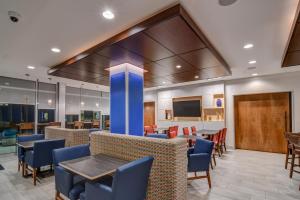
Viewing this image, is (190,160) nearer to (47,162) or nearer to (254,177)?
(254,177)

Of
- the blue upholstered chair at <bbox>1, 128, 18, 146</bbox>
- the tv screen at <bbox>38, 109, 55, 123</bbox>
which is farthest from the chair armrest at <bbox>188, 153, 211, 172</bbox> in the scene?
the blue upholstered chair at <bbox>1, 128, 18, 146</bbox>

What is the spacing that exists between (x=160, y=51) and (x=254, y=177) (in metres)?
3.65

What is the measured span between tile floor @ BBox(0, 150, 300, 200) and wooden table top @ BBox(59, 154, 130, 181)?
127 cm

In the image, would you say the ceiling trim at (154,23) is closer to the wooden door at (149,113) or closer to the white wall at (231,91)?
the white wall at (231,91)

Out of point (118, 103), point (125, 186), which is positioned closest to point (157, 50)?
point (118, 103)

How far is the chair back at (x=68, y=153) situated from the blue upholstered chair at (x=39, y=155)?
1.27 metres

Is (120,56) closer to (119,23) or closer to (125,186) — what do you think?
(119,23)

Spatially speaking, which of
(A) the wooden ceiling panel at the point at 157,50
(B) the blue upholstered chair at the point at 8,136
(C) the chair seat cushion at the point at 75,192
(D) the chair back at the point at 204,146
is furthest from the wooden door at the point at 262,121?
(B) the blue upholstered chair at the point at 8,136

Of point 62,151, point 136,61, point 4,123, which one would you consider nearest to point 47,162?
point 62,151

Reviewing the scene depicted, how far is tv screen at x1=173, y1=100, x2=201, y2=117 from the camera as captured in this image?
781 cm

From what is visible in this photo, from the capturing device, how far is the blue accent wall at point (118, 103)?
4172mm

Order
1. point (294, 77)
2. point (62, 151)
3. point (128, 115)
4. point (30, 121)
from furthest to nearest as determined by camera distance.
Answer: point (30, 121) < point (294, 77) < point (128, 115) < point (62, 151)

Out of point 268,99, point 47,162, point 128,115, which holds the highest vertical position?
point 268,99

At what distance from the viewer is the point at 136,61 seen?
3871mm
